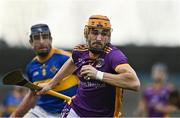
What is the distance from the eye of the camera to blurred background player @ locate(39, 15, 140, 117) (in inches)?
344

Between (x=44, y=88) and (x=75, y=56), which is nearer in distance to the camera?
(x=75, y=56)

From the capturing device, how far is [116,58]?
351 inches

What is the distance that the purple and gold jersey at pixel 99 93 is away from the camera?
9.05 metres

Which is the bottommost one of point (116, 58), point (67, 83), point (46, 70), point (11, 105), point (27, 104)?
point (11, 105)

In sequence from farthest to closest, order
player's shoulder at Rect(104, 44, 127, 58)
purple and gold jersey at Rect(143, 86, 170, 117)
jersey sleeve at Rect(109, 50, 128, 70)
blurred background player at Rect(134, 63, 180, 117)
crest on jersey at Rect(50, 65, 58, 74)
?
1. purple and gold jersey at Rect(143, 86, 170, 117)
2. blurred background player at Rect(134, 63, 180, 117)
3. crest on jersey at Rect(50, 65, 58, 74)
4. player's shoulder at Rect(104, 44, 127, 58)
5. jersey sleeve at Rect(109, 50, 128, 70)

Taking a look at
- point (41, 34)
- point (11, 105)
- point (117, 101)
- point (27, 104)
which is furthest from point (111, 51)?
point (11, 105)

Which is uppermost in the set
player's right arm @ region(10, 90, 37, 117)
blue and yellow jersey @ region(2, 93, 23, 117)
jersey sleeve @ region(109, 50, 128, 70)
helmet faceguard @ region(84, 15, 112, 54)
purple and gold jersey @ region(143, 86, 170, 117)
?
helmet faceguard @ region(84, 15, 112, 54)

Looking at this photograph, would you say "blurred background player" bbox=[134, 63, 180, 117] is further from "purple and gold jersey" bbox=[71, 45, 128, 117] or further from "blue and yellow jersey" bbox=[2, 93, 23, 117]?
"purple and gold jersey" bbox=[71, 45, 128, 117]

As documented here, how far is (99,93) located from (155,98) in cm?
802

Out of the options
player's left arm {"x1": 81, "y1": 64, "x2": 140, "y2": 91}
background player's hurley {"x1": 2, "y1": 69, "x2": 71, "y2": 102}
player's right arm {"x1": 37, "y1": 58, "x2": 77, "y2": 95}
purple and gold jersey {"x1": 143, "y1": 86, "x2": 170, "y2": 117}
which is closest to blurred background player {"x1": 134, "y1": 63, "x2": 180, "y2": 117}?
purple and gold jersey {"x1": 143, "y1": 86, "x2": 170, "y2": 117}

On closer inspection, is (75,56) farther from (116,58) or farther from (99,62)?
(116,58)

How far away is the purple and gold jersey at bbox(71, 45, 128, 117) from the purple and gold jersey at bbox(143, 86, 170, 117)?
7533 millimetres

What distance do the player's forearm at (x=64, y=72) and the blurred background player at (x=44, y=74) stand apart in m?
0.66

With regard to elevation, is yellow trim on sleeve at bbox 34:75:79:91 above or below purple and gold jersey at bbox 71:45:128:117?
below
